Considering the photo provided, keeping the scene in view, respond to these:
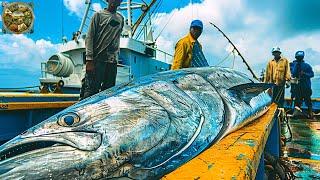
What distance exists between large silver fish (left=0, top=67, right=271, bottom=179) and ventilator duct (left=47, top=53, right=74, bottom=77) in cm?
1180

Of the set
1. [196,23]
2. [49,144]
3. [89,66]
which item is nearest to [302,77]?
[196,23]

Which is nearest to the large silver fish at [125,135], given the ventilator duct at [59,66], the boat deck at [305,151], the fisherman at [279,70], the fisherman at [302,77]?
the boat deck at [305,151]

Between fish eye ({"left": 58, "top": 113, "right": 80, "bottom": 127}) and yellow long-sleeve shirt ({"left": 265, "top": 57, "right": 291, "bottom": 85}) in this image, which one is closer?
fish eye ({"left": 58, "top": 113, "right": 80, "bottom": 127})

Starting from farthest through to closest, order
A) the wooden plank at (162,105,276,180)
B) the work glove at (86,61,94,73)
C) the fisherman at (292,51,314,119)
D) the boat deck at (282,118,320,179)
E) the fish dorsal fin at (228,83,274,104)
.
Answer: the fisherman at (292,51,314,119) < the work glove at (86,61,94,73) < the boat deck at (282,118,320,179) < the fish dorsal fin at (228,83,274,104) < the wooden plank at (162,105,276,180)

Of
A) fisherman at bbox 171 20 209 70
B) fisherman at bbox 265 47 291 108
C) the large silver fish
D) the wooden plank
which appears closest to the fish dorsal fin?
the large silver fish

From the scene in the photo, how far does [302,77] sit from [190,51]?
6099mm

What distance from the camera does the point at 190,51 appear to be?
13.6ft

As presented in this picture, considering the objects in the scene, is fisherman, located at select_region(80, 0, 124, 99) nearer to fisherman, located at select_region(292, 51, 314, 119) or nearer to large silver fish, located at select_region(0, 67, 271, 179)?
large silver fish, located at select_region(0, 67, 271, 179)

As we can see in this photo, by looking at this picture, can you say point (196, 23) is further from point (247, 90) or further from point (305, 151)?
point (305, 151)

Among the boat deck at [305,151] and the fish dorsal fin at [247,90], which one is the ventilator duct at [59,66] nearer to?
the boat deck at [305,151]

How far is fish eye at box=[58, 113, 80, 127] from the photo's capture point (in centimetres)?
146

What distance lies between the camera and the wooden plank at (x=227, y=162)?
121cm

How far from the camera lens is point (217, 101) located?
85.7 inches

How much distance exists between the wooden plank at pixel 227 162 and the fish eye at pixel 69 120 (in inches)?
18.0
